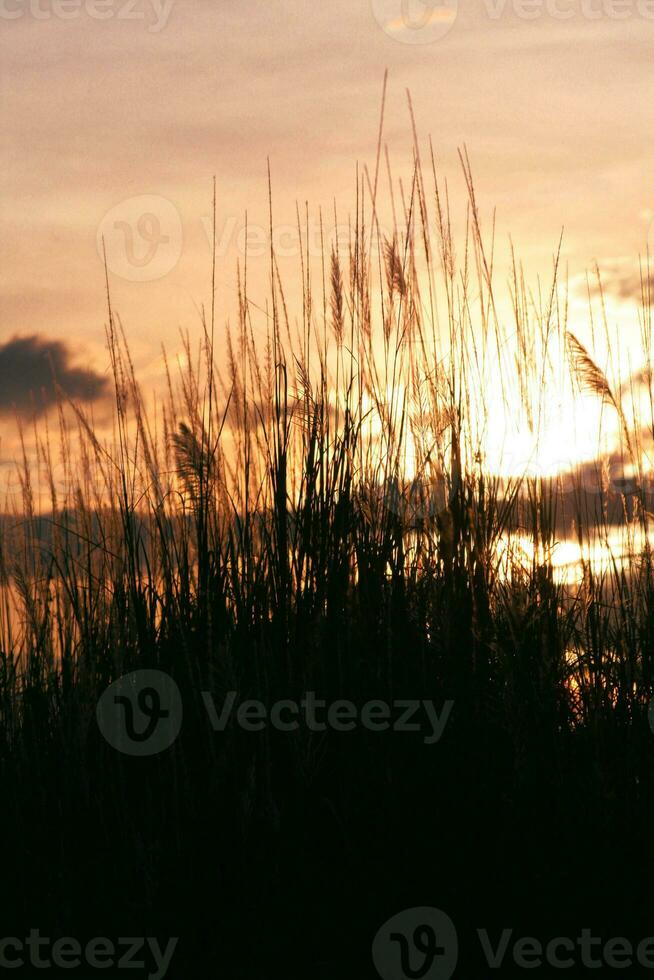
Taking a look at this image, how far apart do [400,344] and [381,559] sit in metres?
0.72

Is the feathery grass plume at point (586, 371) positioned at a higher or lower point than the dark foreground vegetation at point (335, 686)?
higher

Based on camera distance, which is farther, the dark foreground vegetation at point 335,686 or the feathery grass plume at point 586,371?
the feathery grass plume at point 586,371

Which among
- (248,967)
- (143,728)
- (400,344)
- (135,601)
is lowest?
(248,967)

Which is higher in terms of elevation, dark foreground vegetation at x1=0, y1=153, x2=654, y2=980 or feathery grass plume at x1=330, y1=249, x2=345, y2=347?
feathery grass plume at x1=330, y1=249, x2=345, y2=347

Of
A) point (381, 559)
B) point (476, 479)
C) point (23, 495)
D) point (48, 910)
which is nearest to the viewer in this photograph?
point (48, 910)

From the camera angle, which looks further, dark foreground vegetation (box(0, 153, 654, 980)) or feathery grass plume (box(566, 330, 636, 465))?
feathery grass plume (box(566, 330, 636, 465))

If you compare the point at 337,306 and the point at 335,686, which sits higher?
the point at 337,306

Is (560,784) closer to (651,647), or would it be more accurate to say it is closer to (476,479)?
(651,647)

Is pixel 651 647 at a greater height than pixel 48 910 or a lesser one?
greater

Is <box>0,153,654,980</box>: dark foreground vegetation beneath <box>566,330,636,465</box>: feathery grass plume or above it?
beneath

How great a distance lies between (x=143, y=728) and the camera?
244 cm

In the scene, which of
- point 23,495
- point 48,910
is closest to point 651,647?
point 48,910

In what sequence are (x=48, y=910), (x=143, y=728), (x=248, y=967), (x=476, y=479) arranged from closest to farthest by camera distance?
1. (x=248, y=967)
2. (x=48, y=910)
3. (x=143, y=728)
4. (x=476, y=479)

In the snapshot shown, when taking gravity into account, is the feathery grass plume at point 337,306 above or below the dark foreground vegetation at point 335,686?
above
